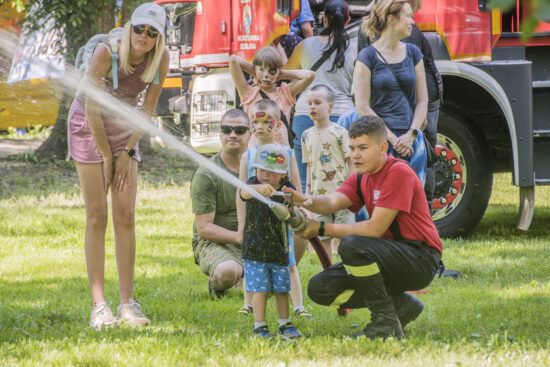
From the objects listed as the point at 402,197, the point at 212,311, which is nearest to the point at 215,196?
the point at 212,311

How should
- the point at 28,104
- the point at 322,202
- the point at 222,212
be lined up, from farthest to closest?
the point at 28,104 < the point at 222,212 < the point at 322,202

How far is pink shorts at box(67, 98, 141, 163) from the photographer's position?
171 inches

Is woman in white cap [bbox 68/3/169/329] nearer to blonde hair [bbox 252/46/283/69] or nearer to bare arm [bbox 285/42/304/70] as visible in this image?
blonde hair [bbox 252/46/283/69]

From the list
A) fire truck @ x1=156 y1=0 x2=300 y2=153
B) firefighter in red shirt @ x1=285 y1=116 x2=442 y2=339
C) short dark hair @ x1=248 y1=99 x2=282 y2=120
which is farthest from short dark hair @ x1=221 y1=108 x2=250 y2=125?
fire truck @ x1=156 y1=0 x2=300 y2=153

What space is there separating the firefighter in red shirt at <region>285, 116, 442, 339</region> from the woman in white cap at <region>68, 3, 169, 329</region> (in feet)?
3.91

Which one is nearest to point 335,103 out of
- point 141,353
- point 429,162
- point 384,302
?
point 429,162

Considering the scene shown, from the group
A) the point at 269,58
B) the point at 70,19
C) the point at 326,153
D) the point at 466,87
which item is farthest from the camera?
the point at 70,19

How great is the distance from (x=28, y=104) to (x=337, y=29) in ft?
45.6

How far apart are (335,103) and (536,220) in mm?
3661

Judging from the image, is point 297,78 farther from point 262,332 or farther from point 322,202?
point 262,332

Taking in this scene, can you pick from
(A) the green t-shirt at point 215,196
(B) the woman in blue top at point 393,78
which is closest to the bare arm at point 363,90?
(B) the woman in blue top at point 393,78

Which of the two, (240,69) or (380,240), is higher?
(240,69)

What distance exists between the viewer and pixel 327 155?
566 centimetres

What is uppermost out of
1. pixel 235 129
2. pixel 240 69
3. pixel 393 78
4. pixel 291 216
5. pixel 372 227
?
pixel 240 69
